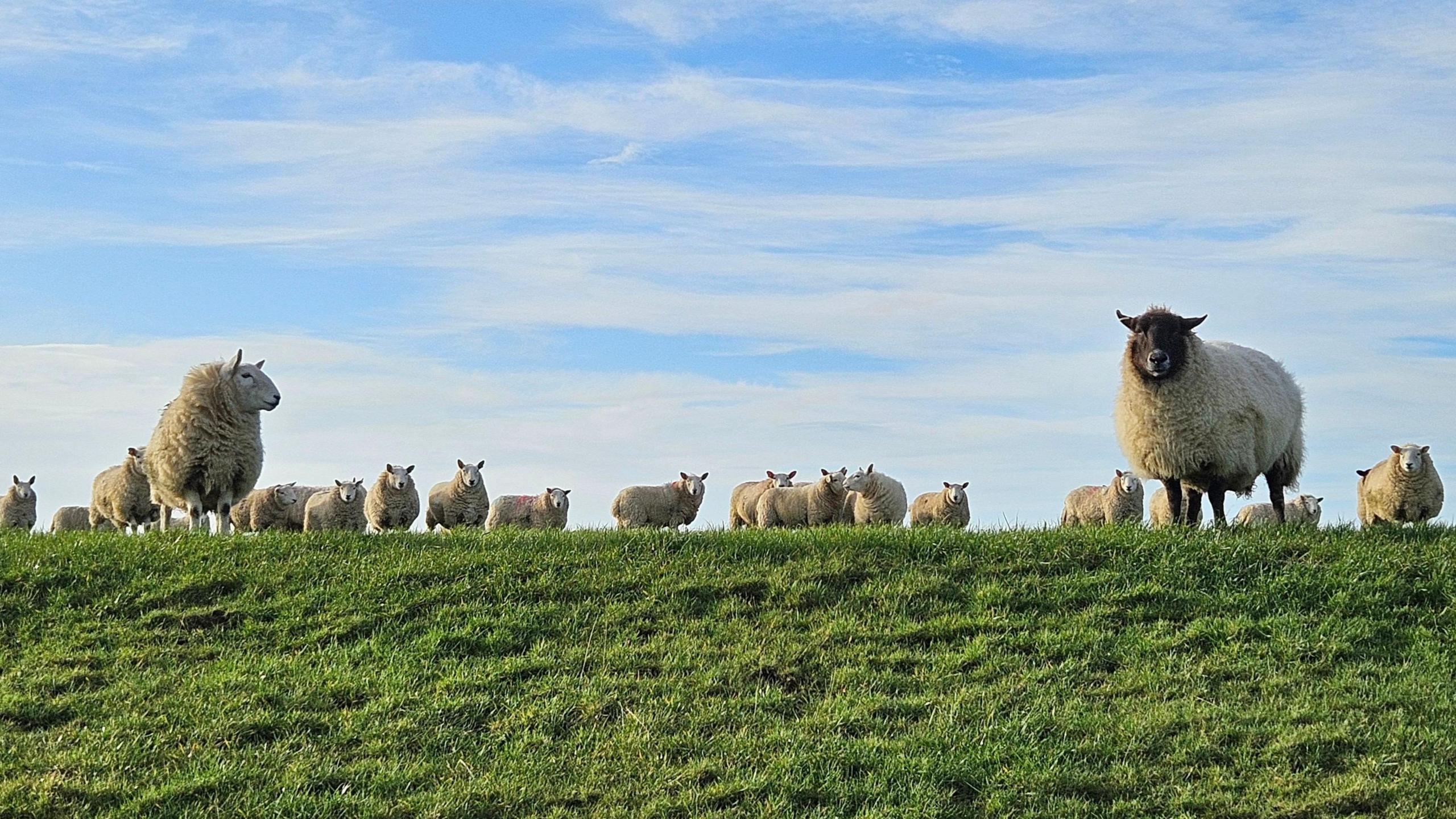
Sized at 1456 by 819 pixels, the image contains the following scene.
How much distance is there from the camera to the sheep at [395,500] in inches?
923

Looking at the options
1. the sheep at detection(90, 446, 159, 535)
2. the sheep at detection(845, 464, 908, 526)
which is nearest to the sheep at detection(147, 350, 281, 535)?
the sheep at detection(90, 446, 159, 535)

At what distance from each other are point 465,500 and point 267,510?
3.99m

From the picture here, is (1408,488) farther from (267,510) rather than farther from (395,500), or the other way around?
(267,510)

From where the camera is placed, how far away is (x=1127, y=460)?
1650 centimetres

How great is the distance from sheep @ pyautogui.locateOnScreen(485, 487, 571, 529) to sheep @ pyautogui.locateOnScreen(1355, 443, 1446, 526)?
15392mm

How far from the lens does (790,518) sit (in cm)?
2603

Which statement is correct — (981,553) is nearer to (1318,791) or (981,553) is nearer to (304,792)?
(1318,791)

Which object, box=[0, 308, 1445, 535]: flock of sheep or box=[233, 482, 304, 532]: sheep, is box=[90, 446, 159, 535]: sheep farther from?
box=[233, 482, 304, 532]: sheep

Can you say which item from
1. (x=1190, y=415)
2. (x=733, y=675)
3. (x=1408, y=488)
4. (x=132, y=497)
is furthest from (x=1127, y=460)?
(x=132, y=497)

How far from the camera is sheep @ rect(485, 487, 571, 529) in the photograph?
90.6 feet

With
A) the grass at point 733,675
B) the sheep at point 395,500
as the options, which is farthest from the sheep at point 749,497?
the grass at point 733,675

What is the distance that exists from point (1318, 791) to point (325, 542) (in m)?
10.7

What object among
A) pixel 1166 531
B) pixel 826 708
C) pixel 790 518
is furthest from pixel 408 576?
pixel 790 518

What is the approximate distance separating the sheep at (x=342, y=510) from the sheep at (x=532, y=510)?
3065mm
